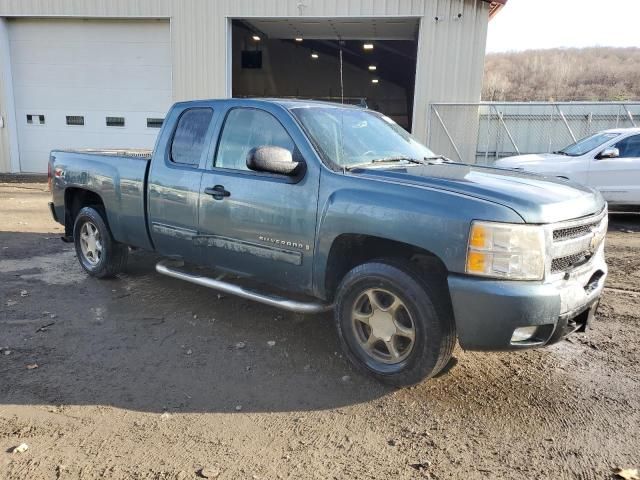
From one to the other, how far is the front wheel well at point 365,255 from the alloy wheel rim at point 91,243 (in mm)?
3210

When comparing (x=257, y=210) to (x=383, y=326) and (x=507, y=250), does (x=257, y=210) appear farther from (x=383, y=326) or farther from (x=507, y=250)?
(x=507, y=250)

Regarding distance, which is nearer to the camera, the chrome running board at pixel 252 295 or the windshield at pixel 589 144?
the chrome running board at pixel 252 295

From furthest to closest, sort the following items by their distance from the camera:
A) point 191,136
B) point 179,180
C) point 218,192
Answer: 1. point 191,136
2. point 179,180
3. point 218,192

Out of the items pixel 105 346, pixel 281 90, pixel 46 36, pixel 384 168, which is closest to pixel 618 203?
pixel 384 168

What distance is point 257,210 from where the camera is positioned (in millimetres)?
4047

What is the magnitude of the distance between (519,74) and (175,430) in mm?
90971

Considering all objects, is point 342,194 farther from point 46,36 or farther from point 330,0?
point 46,36

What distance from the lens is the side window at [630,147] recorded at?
30.7 feet

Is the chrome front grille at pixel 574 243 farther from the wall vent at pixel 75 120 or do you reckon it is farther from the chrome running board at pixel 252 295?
the wall vent at pixel 75 120

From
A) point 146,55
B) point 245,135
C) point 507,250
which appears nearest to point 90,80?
point 146,55

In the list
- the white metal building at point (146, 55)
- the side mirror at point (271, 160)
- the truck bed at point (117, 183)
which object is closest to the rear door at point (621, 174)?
the white metal building at point (146, 55)

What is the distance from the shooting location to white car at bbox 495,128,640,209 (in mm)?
9242

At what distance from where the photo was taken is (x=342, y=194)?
3557 mm

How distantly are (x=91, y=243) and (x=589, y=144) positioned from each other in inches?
345
